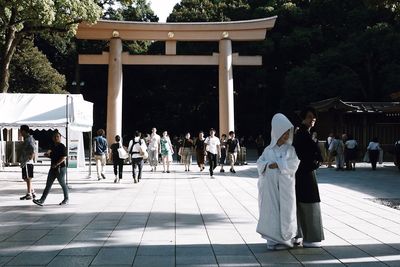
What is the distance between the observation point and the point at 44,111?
46.0ft

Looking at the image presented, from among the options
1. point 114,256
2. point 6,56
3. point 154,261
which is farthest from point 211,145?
point 154,261

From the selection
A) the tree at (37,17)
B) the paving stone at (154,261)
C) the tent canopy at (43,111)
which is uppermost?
the tree at (37,17)

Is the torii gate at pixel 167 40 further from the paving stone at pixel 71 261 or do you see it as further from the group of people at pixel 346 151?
the paving stone at pixel 71 261

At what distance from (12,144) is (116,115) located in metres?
A: 4.99

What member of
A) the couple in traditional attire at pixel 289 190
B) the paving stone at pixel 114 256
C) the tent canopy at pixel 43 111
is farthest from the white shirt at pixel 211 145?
the paving stone at pixel 114 256

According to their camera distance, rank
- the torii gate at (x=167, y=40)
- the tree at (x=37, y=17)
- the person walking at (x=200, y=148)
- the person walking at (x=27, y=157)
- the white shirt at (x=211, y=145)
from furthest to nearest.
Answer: the torii gate at (x=167, y=40), the person walking at (x=200, y=148), the white shirt at (x=211, y=145), the tree at (x=37, y=17), the person walking at (x=27, y=157)

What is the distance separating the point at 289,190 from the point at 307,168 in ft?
1.34

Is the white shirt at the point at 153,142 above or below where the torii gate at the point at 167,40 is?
below

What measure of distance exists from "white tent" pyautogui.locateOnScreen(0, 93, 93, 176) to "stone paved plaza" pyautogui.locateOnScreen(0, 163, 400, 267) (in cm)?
185

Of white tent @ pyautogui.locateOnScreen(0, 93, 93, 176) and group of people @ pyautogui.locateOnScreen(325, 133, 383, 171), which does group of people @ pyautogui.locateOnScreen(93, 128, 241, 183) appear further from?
group of people @ pyautogui.locateOnScreen(325, 133, 383, 171)

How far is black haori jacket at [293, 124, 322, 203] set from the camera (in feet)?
20.8

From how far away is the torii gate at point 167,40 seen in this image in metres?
23.9

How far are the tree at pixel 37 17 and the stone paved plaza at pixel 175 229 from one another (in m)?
6.26

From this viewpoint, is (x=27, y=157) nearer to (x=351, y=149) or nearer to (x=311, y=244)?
(x=311, y=244)
